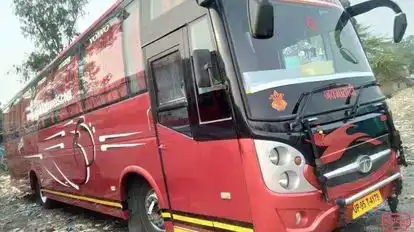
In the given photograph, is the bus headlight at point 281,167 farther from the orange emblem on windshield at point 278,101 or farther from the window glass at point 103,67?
the window glass at point 103,67

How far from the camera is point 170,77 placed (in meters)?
4.78

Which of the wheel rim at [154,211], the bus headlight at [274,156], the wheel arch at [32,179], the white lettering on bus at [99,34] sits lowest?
the wheel rim at [154,211]

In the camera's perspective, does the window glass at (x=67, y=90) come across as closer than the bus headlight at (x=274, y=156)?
No

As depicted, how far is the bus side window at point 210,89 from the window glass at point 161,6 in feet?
1.47

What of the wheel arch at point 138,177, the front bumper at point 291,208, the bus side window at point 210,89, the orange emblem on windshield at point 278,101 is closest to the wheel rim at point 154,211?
the wheel arch at point 138,177

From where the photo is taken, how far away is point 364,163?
4.17 m

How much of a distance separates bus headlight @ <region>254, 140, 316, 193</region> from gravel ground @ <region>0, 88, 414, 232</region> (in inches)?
72.6

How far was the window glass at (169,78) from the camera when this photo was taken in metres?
4.59

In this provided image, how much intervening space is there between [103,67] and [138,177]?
175 cm

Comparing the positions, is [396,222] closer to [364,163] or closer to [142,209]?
[364,163]

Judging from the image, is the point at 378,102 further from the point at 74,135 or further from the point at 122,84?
the point at 74,135

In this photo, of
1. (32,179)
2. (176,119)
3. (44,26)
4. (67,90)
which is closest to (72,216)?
(32,179)

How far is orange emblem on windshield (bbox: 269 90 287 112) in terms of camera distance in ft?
12.5

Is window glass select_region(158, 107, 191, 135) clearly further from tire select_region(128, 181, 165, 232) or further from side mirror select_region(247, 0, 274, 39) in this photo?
side mirror select_region(247, 0, 274, 39)
